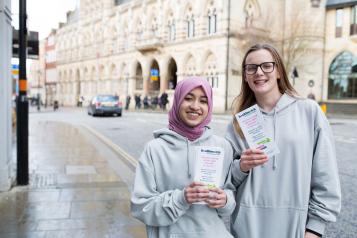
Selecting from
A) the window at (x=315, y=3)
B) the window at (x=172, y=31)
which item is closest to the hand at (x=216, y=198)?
the window at (x=315, y=3)

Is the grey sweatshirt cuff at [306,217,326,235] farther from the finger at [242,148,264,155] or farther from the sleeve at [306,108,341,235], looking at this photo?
the finger at [242,148,264,155]

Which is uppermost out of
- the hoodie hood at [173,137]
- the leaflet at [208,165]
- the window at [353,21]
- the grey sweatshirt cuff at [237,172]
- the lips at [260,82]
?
the window at [353,21]

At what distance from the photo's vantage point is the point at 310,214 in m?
2.33

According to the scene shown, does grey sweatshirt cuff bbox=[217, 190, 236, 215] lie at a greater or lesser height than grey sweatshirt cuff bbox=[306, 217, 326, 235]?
greater

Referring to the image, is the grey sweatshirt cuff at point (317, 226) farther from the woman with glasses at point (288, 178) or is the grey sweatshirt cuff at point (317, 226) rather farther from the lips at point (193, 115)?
the lips at point (193, 115)

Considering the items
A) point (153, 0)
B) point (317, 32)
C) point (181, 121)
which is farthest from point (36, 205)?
point (153, 0)

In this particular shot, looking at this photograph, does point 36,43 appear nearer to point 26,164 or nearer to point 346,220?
point 26,164

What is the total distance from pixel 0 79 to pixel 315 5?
3465 centimetres

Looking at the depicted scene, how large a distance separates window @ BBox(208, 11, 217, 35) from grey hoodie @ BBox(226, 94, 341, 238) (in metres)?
35.9

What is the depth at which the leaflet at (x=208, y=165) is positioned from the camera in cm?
207

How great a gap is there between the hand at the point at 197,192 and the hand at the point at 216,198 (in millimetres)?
30

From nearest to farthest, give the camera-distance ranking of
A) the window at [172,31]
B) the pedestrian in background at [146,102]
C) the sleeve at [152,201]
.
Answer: the sleeve at [152,201] < the pedestrian in background at [146,102] < the window at [172,31]

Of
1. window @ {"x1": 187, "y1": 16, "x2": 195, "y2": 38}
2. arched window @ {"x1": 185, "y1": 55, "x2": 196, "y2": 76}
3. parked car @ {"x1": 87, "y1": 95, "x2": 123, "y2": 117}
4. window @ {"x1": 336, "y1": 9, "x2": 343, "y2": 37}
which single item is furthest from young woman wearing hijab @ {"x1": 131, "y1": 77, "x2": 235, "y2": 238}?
window @ {"x1": 187, "y1": 16, "x2": 195, "y2": 38}

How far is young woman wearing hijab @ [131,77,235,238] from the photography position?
2.20 metres
